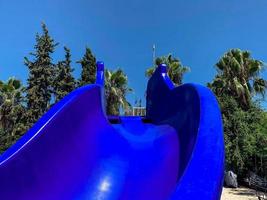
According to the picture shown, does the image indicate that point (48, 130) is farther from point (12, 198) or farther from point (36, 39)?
point (36, 39)

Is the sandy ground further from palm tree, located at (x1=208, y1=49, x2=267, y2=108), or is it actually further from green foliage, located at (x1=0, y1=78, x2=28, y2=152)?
green foliage, located at (x1=0, y1=78, x2=28, y2=152)

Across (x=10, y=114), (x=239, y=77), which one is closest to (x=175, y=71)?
(x=239, y=77)

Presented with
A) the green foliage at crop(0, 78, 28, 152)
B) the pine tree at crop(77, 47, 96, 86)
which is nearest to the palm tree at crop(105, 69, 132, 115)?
the pine tree at crop(77, 47, 96, 86)

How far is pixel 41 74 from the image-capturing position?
27391 mm

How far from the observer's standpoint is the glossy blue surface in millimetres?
4301

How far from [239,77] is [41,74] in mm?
13195

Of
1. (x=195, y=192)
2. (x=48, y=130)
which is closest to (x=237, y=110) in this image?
(x=48, y=130)

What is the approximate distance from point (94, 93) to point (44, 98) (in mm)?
21069

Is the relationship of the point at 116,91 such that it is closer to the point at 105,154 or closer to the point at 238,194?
the point at 238,194

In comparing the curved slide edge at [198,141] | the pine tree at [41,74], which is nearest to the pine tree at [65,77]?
the pine tree at [41,74]

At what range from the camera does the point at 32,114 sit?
26453 mm

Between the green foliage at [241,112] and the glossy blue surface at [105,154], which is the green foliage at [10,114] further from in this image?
the glossy blue surface at [105,154]

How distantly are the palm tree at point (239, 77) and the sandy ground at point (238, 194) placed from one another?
A: 20.3 ft

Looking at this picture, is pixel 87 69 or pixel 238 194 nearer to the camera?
pixel 238 194
